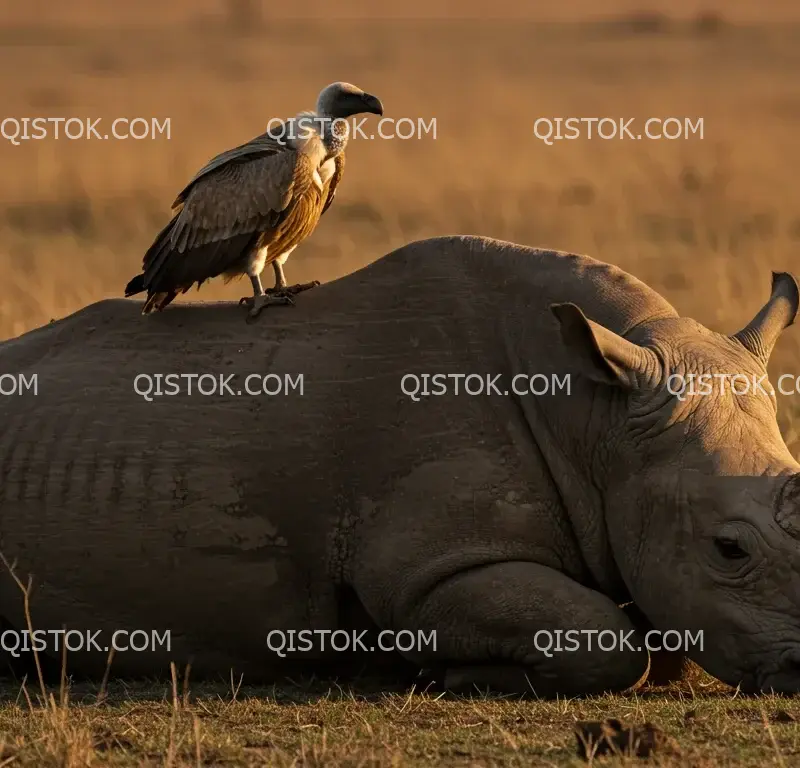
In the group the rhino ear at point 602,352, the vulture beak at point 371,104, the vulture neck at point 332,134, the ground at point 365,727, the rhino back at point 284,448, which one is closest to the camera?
the ground at point 365,727

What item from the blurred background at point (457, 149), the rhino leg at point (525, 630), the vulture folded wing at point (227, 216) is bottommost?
the rhino leg at point (525, 630)

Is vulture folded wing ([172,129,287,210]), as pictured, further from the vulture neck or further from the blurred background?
the blurred background

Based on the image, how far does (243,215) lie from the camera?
26.7 ft

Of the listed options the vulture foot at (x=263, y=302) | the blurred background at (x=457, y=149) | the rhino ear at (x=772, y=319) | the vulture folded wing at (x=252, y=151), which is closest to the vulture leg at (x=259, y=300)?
the vulture foot at (x=263, y=302)

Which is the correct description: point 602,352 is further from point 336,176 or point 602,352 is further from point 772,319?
point 336,176

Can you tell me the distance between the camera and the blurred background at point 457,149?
17.5 metres

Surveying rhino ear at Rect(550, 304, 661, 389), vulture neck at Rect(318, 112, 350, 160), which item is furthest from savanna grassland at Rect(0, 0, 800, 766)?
vulture neck at Rect(318, 112, 350, 160)

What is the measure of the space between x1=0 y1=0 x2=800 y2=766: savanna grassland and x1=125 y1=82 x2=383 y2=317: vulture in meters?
1.66

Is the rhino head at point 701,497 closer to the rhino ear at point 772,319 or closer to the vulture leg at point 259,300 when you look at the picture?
the rhino ear at point 772,319

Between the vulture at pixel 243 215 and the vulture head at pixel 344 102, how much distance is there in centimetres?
16

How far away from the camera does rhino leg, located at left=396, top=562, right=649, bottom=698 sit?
24.0 ft

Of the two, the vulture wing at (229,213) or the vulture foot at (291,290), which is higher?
the vulture wing at (229,213)

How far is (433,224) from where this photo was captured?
1975 cm

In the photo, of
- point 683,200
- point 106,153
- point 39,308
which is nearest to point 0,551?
point 39,308
